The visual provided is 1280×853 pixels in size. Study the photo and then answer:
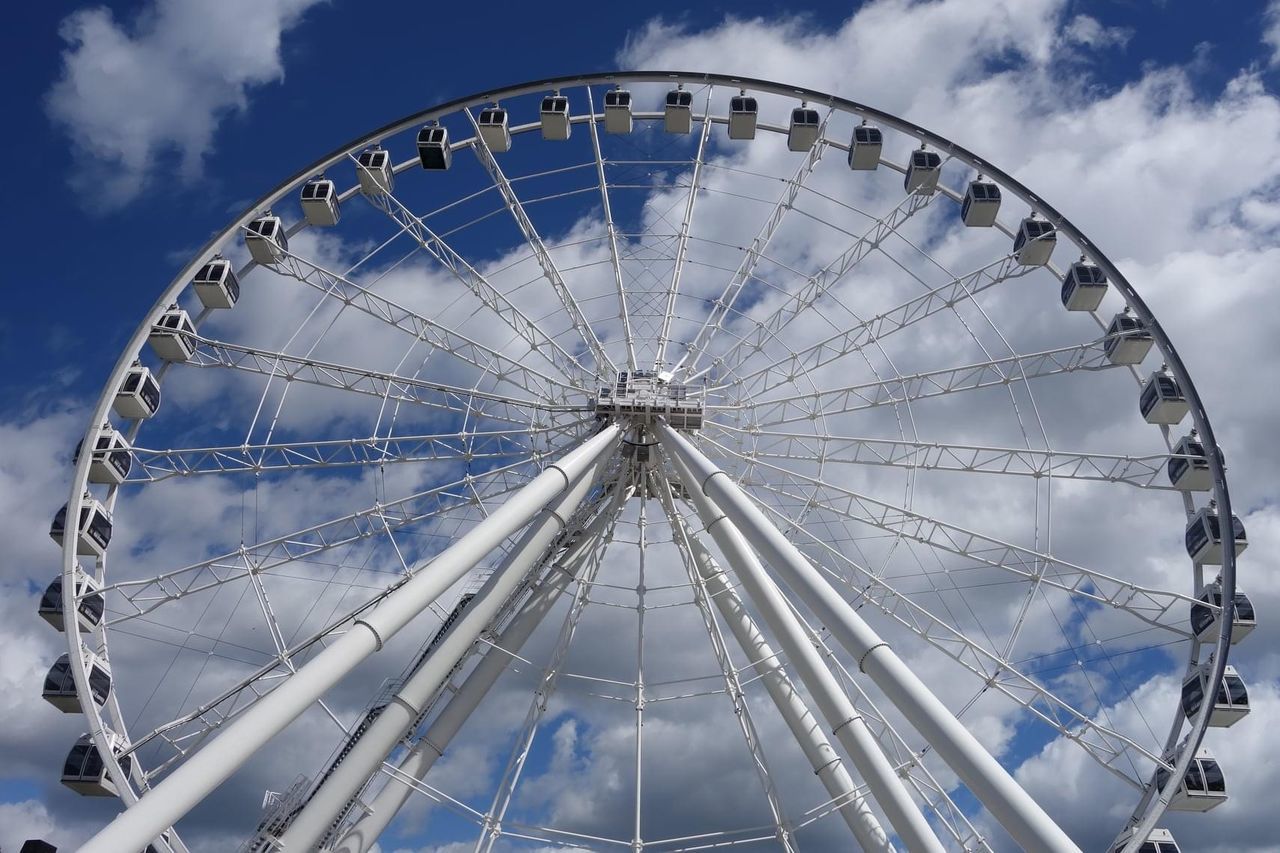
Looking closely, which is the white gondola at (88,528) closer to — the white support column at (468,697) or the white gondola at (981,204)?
the white support column at (468,697)

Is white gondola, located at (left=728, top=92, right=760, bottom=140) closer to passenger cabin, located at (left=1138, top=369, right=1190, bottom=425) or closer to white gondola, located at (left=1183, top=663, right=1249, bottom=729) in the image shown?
passenger cabin, located at (left=1138, top=369, right=1190, bottom=425)

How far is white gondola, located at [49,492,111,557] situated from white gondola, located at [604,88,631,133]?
14.5 m

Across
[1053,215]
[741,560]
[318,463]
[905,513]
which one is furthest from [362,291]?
[1053,215]

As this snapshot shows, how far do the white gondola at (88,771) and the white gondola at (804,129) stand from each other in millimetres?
19636

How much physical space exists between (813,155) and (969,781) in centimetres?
1714

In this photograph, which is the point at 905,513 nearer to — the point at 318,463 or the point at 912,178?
the point at 912,178

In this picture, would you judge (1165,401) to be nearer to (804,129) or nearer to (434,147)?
(804,129)

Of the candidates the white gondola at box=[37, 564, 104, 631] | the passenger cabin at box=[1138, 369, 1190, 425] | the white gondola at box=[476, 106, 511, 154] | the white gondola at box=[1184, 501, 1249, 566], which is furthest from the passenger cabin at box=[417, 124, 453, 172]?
the white gondola at box=[1184, 501, 1249, 566]

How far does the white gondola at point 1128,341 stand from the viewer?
23828 millimetres

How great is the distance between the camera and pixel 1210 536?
22.2 metres

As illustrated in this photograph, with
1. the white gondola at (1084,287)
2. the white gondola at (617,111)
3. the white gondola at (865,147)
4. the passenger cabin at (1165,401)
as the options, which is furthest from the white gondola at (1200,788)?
the white gondola at (617,111)

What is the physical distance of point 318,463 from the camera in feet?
77.8

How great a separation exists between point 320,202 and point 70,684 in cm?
1142

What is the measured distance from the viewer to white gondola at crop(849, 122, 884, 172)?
1081 inches
